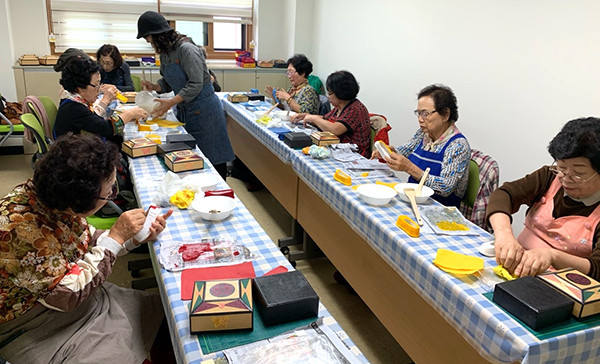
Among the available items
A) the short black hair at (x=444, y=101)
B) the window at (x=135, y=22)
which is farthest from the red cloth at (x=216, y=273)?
the window at (x=135, y=22)

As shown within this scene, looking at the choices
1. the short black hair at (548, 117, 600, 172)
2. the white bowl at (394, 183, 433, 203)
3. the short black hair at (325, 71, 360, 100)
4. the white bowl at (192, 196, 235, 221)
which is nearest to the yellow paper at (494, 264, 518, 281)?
the short black hair at (548, 117, 600, 172)

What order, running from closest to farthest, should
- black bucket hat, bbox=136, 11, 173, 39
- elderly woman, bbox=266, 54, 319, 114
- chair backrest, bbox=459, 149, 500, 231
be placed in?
1. chair backrest, bbox=459, 149, 500, 231
2. black bucket hat, bbox=136, 11, 173, 39
3. elderly woman, bbox=266, 54, 319, 114

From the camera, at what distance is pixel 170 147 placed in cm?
248

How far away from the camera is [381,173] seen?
2408 millimetres

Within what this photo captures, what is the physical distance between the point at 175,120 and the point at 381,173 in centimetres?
173

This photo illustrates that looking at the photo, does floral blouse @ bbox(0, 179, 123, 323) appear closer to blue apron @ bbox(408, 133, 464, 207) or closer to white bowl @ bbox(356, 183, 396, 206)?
white bowl @ bbox(356, 183, 396, 206)

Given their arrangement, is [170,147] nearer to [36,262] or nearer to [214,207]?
[214,207]

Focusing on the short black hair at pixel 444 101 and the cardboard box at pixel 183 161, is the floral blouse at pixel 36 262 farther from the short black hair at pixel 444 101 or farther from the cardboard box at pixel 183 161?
the short black hair at pixel 444 101

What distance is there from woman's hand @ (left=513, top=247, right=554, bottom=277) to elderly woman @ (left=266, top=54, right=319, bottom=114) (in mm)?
2558

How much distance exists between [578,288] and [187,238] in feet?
4.29

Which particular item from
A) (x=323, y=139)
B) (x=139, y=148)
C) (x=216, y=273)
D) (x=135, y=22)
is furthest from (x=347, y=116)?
(x=135, y=22)

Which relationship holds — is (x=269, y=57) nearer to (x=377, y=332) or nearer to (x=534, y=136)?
(x=534, y=136)

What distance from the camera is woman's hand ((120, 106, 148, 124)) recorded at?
295 cm

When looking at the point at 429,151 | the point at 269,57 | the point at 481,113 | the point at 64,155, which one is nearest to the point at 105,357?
the point at 64,155
